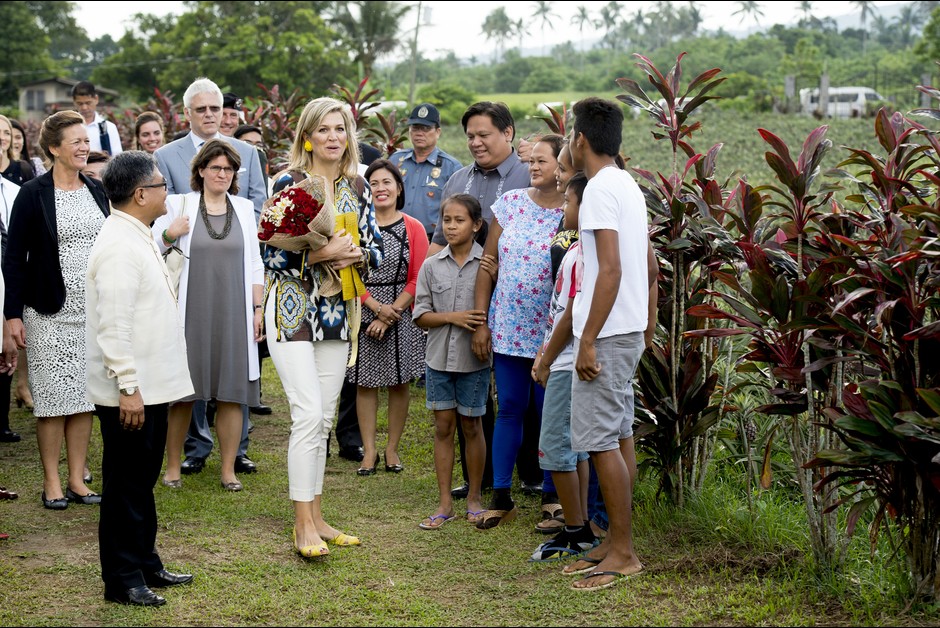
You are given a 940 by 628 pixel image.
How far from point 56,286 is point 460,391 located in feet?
8.23

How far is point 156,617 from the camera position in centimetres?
456

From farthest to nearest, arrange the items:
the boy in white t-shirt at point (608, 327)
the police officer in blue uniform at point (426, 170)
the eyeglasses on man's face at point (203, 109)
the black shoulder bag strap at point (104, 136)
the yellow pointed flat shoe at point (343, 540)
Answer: the black shoulder bag strap at point (104, 136) < the police officer in blue uniform at point (426, 170) < the eyeglasses on man's face at point (203, 109) < the yellow pointed flat shoe at point (343, 540) < the boy in white t-shirt at point (608, 327)

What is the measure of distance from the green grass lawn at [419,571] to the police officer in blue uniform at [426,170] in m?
2.87

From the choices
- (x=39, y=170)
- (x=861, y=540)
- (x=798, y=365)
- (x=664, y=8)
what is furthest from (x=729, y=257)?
(x=664, y=8)

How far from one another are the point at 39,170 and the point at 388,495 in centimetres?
551

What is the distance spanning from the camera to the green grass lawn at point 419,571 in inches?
181

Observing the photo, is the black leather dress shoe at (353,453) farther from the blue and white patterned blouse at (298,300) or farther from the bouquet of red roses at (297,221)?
the bouquet of red roses at (297,221)

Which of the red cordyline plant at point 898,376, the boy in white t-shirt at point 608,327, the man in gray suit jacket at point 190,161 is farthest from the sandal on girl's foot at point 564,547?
the man in gray suit jacket at point 190,161

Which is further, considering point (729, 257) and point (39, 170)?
point (39, 170)

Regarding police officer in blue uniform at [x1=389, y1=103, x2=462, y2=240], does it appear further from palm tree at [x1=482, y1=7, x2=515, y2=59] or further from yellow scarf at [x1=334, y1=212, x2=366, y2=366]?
palm tree at [x1=482, y1=7, x2=515, y2=59]

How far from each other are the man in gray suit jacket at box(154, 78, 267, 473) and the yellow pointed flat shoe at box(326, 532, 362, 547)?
1.69 metres

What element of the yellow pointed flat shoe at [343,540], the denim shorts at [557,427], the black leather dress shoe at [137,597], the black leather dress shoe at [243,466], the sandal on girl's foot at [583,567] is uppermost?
the denim shorts at [557,427]

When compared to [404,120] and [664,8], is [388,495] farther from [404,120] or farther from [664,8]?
[664,8]

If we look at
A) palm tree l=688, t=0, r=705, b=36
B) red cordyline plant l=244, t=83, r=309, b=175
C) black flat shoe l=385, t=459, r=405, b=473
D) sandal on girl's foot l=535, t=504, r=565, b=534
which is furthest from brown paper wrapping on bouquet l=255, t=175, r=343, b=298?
palm tree l=688, t=0, r=705, b=36
